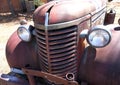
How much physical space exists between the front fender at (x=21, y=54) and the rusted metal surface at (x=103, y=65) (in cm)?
84

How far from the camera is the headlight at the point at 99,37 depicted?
2549 millimetres

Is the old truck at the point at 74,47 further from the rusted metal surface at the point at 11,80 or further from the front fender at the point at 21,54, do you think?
the front fender at the point at 21,54

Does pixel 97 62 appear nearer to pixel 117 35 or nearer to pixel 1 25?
pixel 117 35

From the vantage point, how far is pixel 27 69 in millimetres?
2965

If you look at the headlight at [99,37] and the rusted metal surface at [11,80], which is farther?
the rusted metal surface at [11,80]

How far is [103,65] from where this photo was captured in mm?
2688

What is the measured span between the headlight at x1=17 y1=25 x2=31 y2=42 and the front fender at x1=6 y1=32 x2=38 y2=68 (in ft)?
0.36

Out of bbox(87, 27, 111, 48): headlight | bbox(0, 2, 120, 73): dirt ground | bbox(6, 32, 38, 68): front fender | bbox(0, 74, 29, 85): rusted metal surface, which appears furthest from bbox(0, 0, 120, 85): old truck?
bbox(0, 2, 120, 73): dirt ground

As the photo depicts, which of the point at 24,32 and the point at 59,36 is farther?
the point at 24,32

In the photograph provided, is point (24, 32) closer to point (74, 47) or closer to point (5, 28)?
point (74, 47)

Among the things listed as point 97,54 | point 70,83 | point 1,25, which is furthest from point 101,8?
point 1,25

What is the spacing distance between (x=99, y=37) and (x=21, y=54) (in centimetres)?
137

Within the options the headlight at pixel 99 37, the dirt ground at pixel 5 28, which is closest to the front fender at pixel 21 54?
the headlight at pixel 99 37

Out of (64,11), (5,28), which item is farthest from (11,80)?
(5,28)
